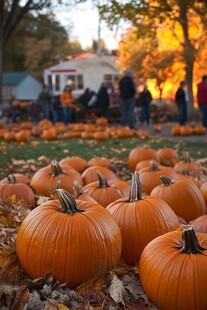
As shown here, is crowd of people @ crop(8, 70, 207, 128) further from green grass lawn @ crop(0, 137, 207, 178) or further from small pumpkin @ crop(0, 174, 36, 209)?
small pumpkin @ crop(0, 174, 36, 209)

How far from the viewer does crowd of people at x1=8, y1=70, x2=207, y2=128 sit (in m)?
15.9

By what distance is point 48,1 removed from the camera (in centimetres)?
2595

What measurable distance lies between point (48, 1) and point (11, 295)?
25.4 meters

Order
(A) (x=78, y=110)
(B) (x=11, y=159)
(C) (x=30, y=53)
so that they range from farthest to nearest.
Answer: (C) (x=30, y=53) → (A) (x=78, y=110) → (B) (x=11, y=159)

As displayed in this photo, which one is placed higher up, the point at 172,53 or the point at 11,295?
the point at 172,53

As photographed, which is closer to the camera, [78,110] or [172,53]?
[78,110]

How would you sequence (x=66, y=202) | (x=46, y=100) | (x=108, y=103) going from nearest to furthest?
(x=66, y=202), (x=108, y=103), (x=46, y=100)

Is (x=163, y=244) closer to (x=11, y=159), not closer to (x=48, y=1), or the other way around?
(x=11, y=159)

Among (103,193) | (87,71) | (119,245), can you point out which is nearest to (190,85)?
(87,71)

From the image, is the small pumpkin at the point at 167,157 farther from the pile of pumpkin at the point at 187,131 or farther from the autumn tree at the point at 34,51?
the autumn tree at the point at 34,51

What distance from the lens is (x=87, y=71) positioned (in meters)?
49.9

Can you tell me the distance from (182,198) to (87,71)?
46752 millimetres

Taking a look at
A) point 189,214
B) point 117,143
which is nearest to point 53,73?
point 117,143

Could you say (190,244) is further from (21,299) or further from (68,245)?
(21,299)
